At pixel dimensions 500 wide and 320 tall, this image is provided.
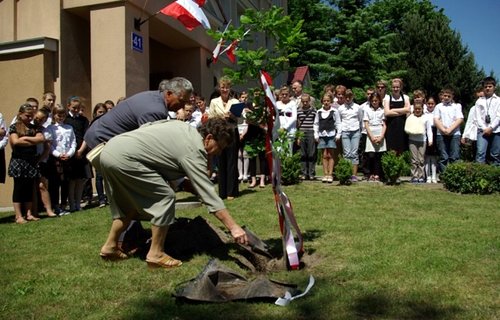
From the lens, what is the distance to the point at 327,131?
1047 centimetres

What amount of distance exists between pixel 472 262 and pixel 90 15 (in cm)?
930

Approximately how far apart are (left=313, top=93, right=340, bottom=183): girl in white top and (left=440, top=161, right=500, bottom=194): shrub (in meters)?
2.43

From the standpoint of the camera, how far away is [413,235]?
586 centimetres

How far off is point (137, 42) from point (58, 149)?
359cm

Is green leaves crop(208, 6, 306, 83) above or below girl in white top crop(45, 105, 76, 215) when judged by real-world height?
above

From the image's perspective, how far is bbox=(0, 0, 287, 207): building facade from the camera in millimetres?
10539

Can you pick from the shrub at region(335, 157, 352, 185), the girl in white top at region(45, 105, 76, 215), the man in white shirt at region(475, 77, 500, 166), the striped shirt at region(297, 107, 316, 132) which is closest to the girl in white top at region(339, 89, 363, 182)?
the shrub at region(335, 157, 352, 185)

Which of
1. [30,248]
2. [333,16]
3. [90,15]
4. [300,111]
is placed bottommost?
[30,248]

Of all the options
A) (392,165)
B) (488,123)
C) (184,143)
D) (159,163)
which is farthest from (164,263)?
(488,123)

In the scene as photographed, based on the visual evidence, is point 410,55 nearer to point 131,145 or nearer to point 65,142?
point 65,142

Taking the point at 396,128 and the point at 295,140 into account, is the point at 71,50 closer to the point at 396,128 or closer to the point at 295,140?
the point at 295,140

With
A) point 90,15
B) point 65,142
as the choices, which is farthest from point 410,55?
point 65,142

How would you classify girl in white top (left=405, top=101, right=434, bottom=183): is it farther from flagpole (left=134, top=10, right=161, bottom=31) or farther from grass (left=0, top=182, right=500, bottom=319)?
flagpole (left=134, top=10, right=161, bottom=31)

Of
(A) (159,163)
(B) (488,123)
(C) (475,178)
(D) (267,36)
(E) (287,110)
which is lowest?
(C) (475,178)
